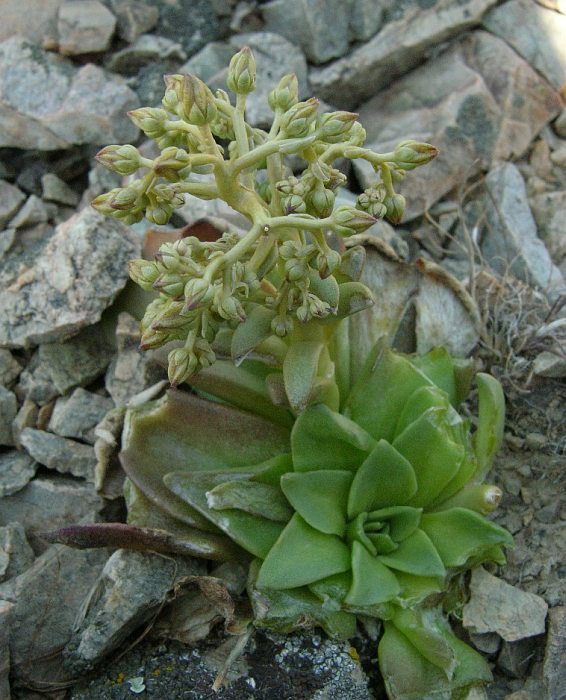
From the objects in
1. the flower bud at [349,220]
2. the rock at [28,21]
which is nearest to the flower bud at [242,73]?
the flower bud at [349,220]

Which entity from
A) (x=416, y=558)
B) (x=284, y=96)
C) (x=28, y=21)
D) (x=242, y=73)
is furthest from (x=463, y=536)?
(x=28, y=21)

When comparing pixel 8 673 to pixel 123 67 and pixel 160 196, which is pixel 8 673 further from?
pixel 123 67

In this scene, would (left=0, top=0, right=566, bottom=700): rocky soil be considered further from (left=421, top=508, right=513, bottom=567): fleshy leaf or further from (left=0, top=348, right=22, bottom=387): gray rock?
(left=421, top=508, right=513, bottom=567): fleshy leaf

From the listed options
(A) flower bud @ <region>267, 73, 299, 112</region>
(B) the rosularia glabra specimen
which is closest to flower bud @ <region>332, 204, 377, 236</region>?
(B) the rosularia glabra specimen

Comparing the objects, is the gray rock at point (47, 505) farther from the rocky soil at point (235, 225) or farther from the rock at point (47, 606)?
the rock at point (47, 606)

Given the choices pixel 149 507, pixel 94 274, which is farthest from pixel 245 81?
pixel 149 507

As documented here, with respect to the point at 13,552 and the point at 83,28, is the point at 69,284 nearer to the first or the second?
the point at 13,552

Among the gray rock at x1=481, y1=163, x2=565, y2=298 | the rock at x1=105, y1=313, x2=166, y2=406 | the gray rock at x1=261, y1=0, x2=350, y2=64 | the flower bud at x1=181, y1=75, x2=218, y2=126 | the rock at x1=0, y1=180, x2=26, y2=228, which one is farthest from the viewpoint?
the gray rock at x1=261, y1=0, x2=350, y2=64
